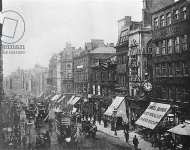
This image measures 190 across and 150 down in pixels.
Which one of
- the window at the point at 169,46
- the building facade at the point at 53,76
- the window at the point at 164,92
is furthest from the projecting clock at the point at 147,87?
the building facade at the point at 53,76

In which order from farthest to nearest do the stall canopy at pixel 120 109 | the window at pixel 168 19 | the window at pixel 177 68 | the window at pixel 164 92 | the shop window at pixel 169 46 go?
the stall canopy at pixel 120 109
the window at pixel 164 92
the shop window at pixel 169 46
the window at pixel 168 19
the window at pixel 177 68

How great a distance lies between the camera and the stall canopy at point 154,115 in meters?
34.2

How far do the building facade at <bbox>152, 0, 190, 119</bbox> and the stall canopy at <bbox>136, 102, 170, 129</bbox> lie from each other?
0.97 metres

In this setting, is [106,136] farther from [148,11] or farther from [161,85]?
[148,11]

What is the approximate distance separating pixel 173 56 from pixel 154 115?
7255 mm

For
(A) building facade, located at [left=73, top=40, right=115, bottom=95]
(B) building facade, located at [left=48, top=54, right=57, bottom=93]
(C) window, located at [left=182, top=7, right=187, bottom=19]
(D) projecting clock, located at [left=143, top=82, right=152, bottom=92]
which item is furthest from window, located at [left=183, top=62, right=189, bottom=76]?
(B) building facade, located at [left=48, top=54, right=57, bottom=93]

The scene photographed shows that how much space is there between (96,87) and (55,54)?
4688 cm

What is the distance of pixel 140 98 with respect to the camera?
4228cm

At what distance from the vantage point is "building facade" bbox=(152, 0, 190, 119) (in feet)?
111

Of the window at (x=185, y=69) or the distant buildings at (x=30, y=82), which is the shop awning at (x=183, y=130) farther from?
the distant buildings at (x=30, y=82)

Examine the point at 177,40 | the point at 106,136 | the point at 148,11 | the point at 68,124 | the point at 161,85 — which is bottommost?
the point at 106,136

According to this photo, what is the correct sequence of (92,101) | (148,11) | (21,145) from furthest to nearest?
(92,101), (148,11), (21,145)

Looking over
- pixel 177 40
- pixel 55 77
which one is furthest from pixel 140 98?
pixel 55 77

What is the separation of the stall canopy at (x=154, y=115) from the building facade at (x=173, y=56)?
0.97 metres
